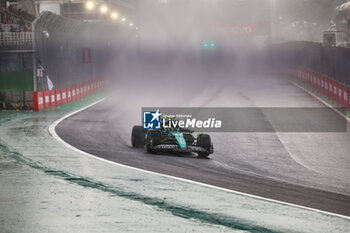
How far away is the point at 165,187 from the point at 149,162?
12.4ft

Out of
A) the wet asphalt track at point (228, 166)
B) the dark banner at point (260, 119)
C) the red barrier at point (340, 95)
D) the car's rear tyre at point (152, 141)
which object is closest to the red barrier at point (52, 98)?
the dark banner at point (260, 119)

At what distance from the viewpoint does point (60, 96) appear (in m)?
35.1

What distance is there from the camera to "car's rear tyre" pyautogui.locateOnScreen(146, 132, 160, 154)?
60.3 ft

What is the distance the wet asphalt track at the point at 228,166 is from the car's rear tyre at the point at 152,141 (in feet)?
0.79

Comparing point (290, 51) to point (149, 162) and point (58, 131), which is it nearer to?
point (58, 131)

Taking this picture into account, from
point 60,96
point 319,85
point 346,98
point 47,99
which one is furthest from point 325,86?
point 47,99

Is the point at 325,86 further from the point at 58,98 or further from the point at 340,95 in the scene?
the point at 58,98

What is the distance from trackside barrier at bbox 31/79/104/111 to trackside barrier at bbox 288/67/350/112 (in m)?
0.67

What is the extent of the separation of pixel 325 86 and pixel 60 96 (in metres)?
14.6

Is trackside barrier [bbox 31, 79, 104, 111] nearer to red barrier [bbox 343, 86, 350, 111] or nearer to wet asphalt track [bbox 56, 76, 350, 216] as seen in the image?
red barrier [bbox 343, 86, 350, 111]

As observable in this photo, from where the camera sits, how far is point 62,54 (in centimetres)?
3925

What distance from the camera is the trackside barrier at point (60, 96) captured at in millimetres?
31875

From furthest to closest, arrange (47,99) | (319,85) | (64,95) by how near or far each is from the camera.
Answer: (319,85)
(64,95)
(47,99)

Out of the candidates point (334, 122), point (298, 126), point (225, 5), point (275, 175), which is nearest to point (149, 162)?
point (275, 175)
